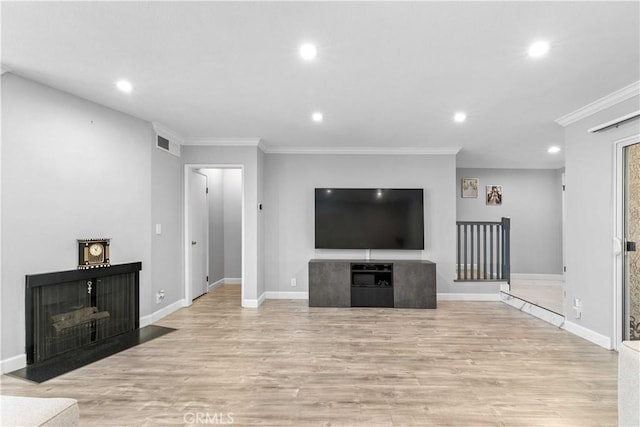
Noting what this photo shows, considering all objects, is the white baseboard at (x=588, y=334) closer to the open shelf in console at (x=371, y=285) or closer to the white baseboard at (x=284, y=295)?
the open shelf in console at (x=371, y=285)

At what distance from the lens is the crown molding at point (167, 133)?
4.11 m

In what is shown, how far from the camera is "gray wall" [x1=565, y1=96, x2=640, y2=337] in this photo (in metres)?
3.22

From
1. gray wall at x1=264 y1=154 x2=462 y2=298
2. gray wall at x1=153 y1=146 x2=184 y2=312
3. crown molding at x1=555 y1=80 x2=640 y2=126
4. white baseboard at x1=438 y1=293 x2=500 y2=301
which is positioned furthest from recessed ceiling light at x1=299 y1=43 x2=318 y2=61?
white baseboard at x1=438 y1=293 x2=500 y2=301

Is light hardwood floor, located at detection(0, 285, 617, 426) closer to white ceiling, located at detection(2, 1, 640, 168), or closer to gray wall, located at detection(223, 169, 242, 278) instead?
white ceiling, located at detection(2, 1, 640, 168)

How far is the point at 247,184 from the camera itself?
189 inches

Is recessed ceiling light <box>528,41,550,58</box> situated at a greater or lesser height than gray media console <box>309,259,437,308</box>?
greater

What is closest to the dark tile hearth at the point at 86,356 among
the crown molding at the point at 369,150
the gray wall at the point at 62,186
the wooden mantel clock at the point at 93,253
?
the gray wall at the point at 62,186

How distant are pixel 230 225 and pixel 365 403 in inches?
203

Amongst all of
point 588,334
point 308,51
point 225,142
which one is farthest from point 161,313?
point 588,334

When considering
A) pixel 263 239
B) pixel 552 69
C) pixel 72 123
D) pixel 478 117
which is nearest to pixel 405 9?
pixel 552 69

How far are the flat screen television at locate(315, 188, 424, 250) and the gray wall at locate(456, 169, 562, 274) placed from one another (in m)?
2.51

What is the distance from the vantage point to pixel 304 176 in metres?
5.36

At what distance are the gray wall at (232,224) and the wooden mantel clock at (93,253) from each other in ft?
10.8

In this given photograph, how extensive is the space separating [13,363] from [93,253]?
3.52 ft
